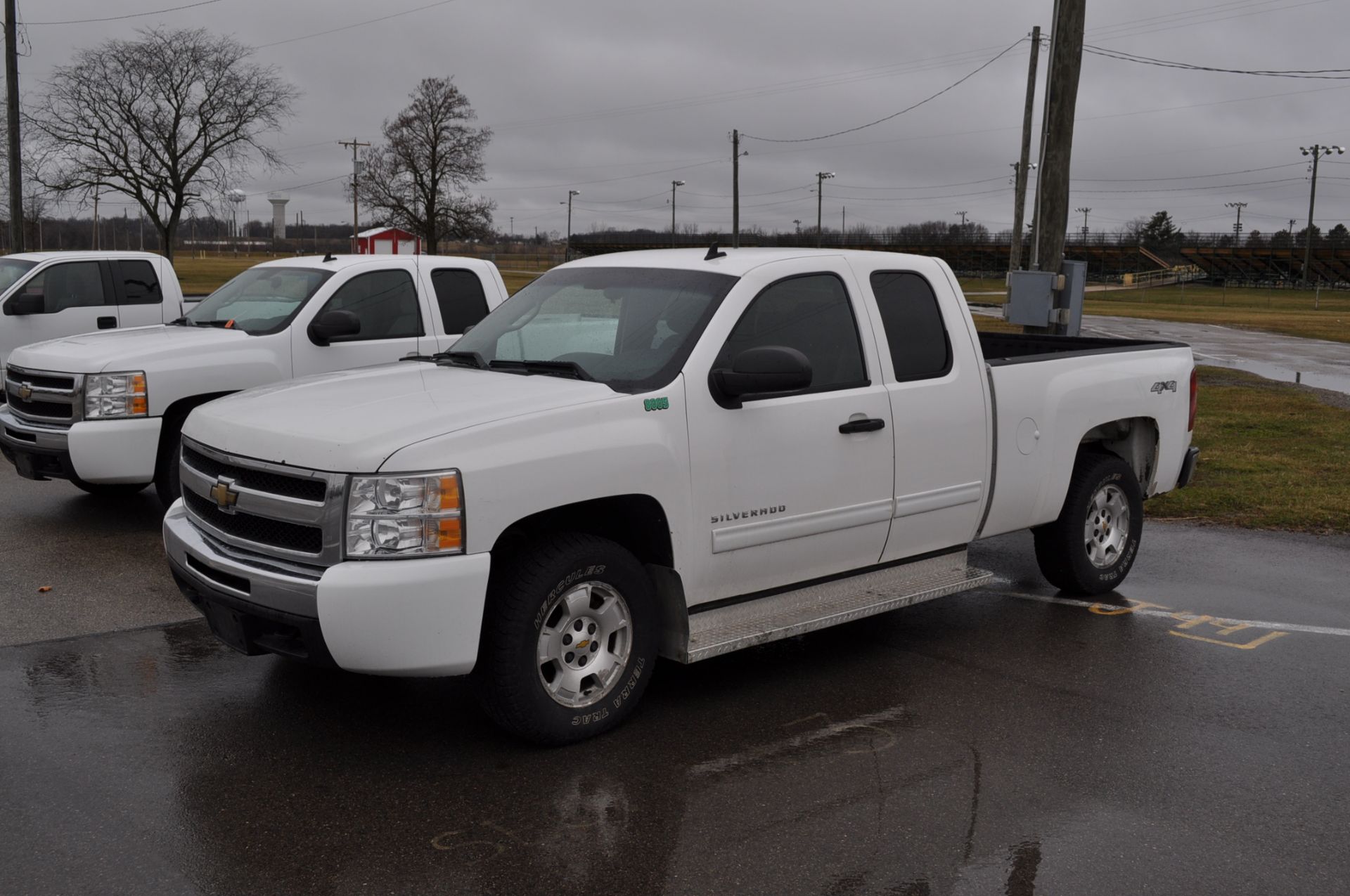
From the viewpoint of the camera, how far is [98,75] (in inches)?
1401

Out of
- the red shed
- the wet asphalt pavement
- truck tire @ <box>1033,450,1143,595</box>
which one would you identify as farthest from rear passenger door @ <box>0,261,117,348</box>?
the red shed

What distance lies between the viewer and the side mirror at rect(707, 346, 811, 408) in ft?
15.9

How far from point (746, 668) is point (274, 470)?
2.45 meters

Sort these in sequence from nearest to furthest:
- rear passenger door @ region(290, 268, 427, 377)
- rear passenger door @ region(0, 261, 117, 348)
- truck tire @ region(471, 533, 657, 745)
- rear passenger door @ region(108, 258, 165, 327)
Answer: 1. truck tire @ region(471, 533, 657, 745)
2. rear passenger door @ region(290, 268, 427, 377)
3. rear passenger door @ region(0, 261, 117, 348)
4. rear passenger door @ region(108, 258, 165, 327)

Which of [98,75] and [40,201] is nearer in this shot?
[98,75]

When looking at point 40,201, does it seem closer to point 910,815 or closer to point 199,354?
point 199,354

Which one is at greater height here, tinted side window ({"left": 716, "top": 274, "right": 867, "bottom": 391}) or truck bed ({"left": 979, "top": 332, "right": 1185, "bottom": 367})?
tinted side window ({"left": 716, "top": 274, "right": 867, "bottom": 391})

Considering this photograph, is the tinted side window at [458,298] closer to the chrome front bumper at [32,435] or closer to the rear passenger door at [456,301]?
the rear passenger door at [456,301]

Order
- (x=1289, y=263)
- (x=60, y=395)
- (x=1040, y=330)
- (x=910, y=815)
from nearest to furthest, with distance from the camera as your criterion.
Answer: (x=910, y=815), (x=60, y=395), (x=1040, y=330), (x=1289, y=263)

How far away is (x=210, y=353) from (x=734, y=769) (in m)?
5.59

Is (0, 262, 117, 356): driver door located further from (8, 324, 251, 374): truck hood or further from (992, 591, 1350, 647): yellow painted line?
(992, 591, 1350, 647): yellow painted line

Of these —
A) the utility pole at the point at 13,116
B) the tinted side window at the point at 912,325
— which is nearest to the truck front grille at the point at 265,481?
the tinted side window at the point at 912,325

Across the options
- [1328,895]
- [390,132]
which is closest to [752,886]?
[1328,895]

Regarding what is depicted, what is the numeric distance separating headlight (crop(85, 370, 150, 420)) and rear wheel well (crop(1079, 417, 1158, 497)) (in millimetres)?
6120
